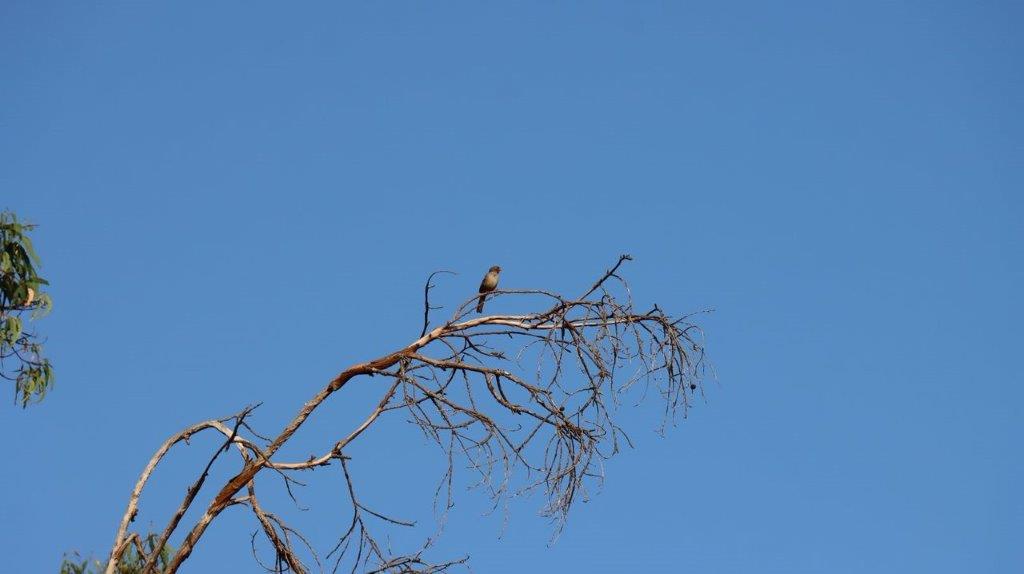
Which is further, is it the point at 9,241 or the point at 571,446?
the point at 9,241

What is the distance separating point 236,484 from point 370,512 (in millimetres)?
572

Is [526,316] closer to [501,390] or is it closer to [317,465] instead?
[501,390]

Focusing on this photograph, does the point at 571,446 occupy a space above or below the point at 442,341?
below

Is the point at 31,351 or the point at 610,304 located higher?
the point at 31,351

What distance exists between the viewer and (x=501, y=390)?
5.11 m

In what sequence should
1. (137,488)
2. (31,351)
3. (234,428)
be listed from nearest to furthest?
(234,428) < (137,488) < (31,351)

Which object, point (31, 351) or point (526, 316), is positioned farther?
point (31, 351)

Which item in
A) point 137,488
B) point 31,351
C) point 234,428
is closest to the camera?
point 234,428

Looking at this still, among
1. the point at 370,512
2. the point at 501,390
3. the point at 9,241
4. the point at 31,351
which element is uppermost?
the point at 9,241

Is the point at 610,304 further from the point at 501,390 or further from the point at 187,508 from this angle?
the point at 187,508

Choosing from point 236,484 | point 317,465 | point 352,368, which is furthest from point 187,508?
point 352,368

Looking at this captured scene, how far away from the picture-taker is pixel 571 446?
505 centimetres

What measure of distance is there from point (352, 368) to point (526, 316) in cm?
75

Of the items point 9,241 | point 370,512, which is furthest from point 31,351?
point 370,512
